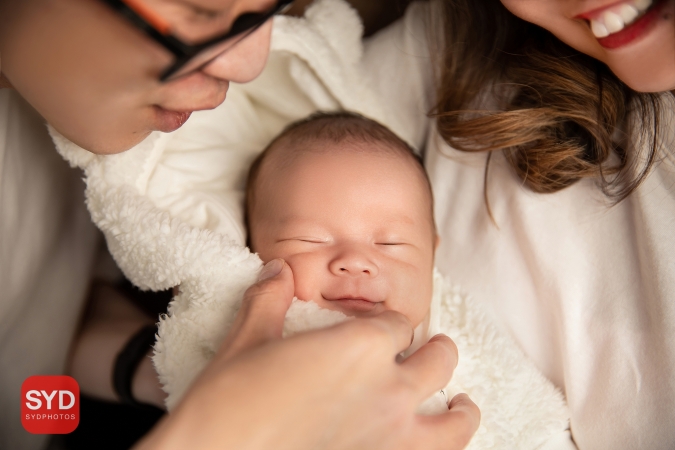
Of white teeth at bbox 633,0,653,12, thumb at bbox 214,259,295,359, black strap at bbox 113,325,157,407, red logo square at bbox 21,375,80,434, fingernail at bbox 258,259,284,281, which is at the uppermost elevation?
white teeth at bbox 633,0,653,12

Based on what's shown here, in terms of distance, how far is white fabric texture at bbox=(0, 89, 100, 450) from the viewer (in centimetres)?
110

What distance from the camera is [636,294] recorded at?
1.16 m

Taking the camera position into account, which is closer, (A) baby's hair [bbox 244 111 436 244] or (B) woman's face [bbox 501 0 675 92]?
(B) woman's face [bbox 501 0 675 92]

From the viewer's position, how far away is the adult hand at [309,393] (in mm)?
637

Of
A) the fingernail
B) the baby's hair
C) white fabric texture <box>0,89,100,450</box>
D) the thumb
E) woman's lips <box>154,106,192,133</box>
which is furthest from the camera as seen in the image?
the baby's hair

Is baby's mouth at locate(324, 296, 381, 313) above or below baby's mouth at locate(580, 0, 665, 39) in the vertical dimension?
below

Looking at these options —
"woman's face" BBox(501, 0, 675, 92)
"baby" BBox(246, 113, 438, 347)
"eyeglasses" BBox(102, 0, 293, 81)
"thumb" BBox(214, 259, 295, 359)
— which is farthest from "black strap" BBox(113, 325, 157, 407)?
"woman's face" BBox(501, 0, 675, 92)

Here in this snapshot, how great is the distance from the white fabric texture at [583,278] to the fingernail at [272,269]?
1.76 ft

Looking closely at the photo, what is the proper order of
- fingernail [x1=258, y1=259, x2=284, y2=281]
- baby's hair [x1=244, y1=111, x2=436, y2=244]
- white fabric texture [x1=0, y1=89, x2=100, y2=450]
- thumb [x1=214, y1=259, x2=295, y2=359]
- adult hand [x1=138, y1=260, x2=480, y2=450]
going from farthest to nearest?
baby's hair [x1=244, y1=111, x2=436, y2=244] → white fabric texture [x1=0, y1=89, x2=100, y2=450] → fingernail [x1=258, y1=259, x2=284, y2=281] → thumb [x1=214, y1=259, x2=295, y2=359] → adult hand [x1=138, y1=260, x2=480, y2=450]

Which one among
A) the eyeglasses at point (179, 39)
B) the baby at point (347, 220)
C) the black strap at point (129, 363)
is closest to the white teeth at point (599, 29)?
the baby at point (347, 220)

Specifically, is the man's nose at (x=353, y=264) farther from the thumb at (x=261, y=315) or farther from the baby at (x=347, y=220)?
the thumb at (x=261, y=315)

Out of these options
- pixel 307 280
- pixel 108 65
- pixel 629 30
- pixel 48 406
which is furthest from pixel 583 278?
pixel 48 406

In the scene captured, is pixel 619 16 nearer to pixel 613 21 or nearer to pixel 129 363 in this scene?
pixel 613 21

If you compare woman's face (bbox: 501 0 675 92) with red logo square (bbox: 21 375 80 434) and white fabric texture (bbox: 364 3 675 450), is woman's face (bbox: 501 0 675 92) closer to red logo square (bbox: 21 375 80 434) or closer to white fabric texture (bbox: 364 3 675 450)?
white fabric texture (bbox: 364 3 675 450)
